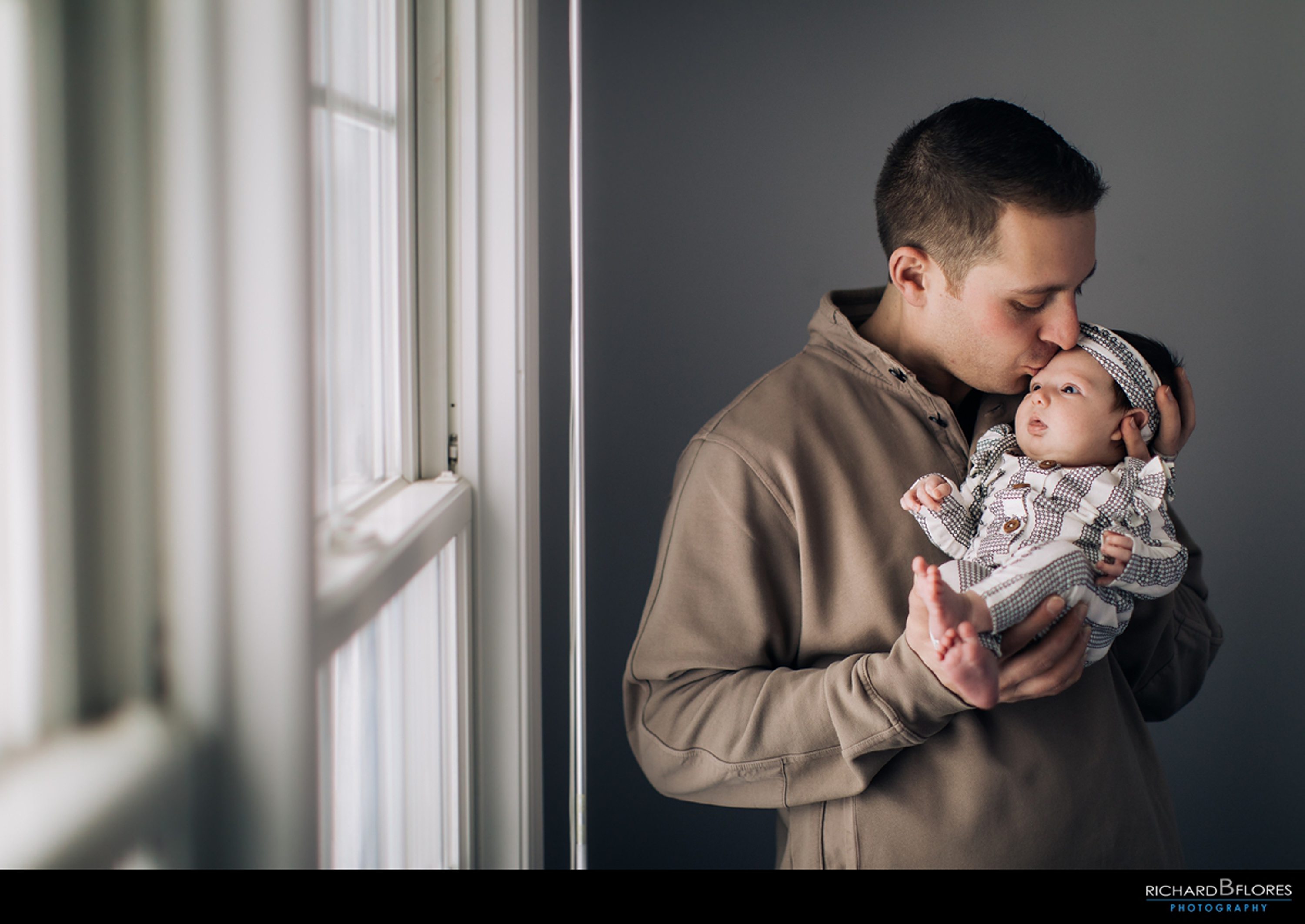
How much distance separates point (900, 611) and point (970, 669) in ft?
0.57

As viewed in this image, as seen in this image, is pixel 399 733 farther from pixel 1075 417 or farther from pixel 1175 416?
pixel 1175 416

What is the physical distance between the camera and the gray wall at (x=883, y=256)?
6.34ft

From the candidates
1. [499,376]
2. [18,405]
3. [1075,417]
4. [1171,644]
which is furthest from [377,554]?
[1171,644]

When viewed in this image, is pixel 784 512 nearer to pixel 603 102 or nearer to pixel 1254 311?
pixel 603 102

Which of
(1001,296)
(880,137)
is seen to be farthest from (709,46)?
(1001,296)

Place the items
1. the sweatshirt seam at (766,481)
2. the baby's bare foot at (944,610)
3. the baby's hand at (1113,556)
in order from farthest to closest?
the sweatshirt seam at (766,481), the baby's hand at (1113,556), the baby's bare foot at (944,610)

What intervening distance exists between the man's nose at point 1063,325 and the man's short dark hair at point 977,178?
117mm

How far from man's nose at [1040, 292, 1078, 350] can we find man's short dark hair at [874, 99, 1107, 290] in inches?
4.6

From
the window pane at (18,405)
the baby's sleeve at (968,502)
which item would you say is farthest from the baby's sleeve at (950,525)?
the window pane at (18,405)

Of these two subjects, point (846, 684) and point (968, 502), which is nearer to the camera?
point (846, 684)

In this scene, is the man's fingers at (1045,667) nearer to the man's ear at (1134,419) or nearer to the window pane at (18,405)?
the man's ear at (1134,419)

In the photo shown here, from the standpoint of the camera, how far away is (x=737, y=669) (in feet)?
3.49

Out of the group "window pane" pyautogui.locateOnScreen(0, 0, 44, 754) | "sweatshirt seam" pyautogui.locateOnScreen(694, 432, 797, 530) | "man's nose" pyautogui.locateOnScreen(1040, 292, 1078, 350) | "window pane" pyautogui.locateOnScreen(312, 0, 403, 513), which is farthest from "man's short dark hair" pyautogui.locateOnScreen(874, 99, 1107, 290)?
"window pane" pyautogui.locateOnScreen(0, 0, 44, 754)

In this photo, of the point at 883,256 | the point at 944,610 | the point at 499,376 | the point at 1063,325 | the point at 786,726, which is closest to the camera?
the point at 944,610
